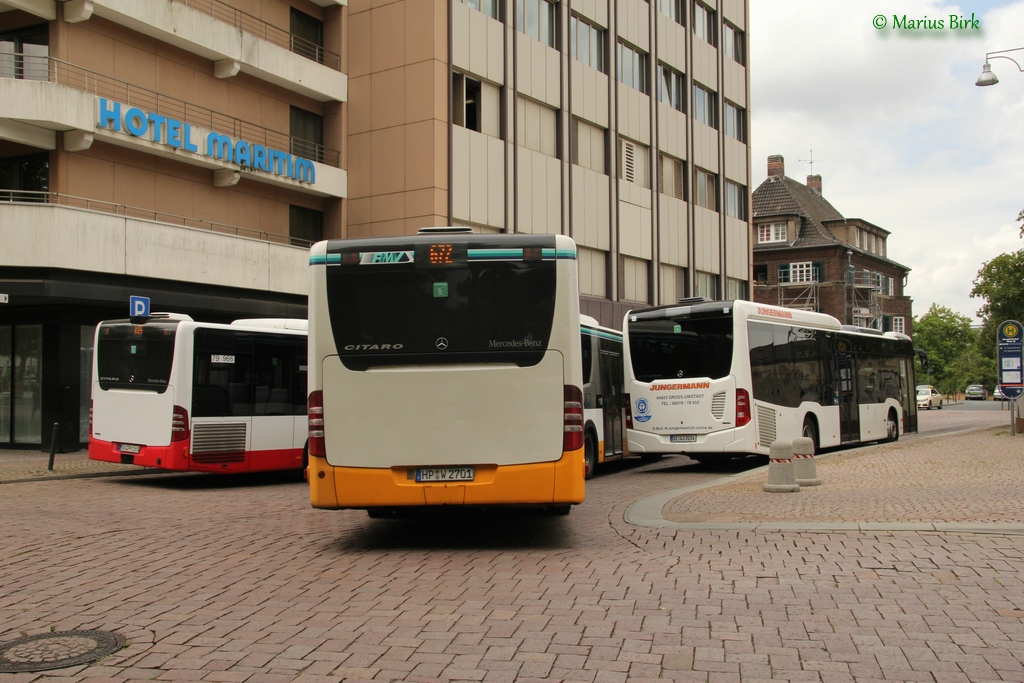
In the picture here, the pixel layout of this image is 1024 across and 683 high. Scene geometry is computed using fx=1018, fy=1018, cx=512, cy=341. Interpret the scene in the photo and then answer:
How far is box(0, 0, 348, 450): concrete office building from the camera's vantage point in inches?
894

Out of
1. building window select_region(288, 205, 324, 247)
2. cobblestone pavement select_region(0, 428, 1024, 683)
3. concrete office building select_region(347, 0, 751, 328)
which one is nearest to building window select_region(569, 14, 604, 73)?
concrete office building select_region(347, 0, 751, 328)

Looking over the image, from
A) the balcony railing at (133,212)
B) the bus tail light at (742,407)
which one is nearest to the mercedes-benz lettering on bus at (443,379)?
the bus tail light at (742,407)

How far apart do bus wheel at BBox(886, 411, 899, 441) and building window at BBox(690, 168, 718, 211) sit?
1903 cm

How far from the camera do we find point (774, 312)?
19.4 metres

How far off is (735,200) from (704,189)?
3.20 meters

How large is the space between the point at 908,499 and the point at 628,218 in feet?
89.1

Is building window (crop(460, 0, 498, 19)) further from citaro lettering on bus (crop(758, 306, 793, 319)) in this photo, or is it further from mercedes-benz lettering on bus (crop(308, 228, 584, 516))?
mercedes-benz lettering on bus (crop(308, 228, 584, 516))

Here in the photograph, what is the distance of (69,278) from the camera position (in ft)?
74.1

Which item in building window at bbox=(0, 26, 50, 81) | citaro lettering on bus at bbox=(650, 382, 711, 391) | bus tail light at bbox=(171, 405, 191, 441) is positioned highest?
building window at bbox=(0, 26, 50, 81)

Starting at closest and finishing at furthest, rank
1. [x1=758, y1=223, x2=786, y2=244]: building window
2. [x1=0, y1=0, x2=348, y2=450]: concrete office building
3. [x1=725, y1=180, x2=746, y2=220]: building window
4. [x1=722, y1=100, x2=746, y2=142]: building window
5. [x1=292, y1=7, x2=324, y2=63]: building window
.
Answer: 1. [x1=0, y1=0, x2=348, y2=450]: concrete office building
2. [x1=292, y1=7, x2=324, y2=63]: building window
3. [x1=725, y1=180, x2=746, y2=220]: building window
4. [x1=722, y1=100, x2=746, y2=142]: building window
5. [x1=758, y1=223, x2=786, y2=244]: building window

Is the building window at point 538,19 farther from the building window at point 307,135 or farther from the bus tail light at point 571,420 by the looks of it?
the bus tail light at point 571,420

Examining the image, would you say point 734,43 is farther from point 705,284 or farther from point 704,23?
point 705,284

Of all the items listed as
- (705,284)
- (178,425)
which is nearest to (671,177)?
(705,284)

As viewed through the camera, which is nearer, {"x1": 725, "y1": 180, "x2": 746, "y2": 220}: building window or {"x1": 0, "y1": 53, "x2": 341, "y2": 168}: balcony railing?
{"x1": 0, "y1": 53, "x2": 341, "y2": 168}: balcony railing
